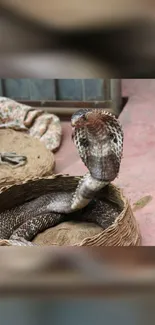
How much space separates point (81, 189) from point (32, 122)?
3.79ft

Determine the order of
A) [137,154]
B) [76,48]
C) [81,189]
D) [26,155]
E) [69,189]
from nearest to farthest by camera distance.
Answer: [76,48] → [81,189] → [69,189] → [26,155] → [137,154]

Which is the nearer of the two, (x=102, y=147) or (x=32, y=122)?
(x=102, y=147)

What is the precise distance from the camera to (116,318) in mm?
239

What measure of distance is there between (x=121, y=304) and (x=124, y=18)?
0.12m

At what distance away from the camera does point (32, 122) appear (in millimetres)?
2904

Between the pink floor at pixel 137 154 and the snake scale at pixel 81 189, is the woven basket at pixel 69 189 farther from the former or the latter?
the pink floor at pixel 137 154

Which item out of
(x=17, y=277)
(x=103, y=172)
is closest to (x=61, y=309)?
(x=17, y=277)

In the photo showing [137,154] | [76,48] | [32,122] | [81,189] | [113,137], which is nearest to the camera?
[76,48]

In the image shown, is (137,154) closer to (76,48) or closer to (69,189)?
(69,189)

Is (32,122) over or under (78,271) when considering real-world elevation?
under

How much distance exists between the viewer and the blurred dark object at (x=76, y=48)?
0.69 ft

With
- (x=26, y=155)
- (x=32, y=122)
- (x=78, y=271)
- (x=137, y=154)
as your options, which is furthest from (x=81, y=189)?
(x=78, y=271)

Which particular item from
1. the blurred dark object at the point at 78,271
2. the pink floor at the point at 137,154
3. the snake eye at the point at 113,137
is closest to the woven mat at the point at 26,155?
the pink floor at the point at 137,154

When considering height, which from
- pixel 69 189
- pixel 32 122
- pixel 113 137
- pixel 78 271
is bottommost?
pixel 69 189
